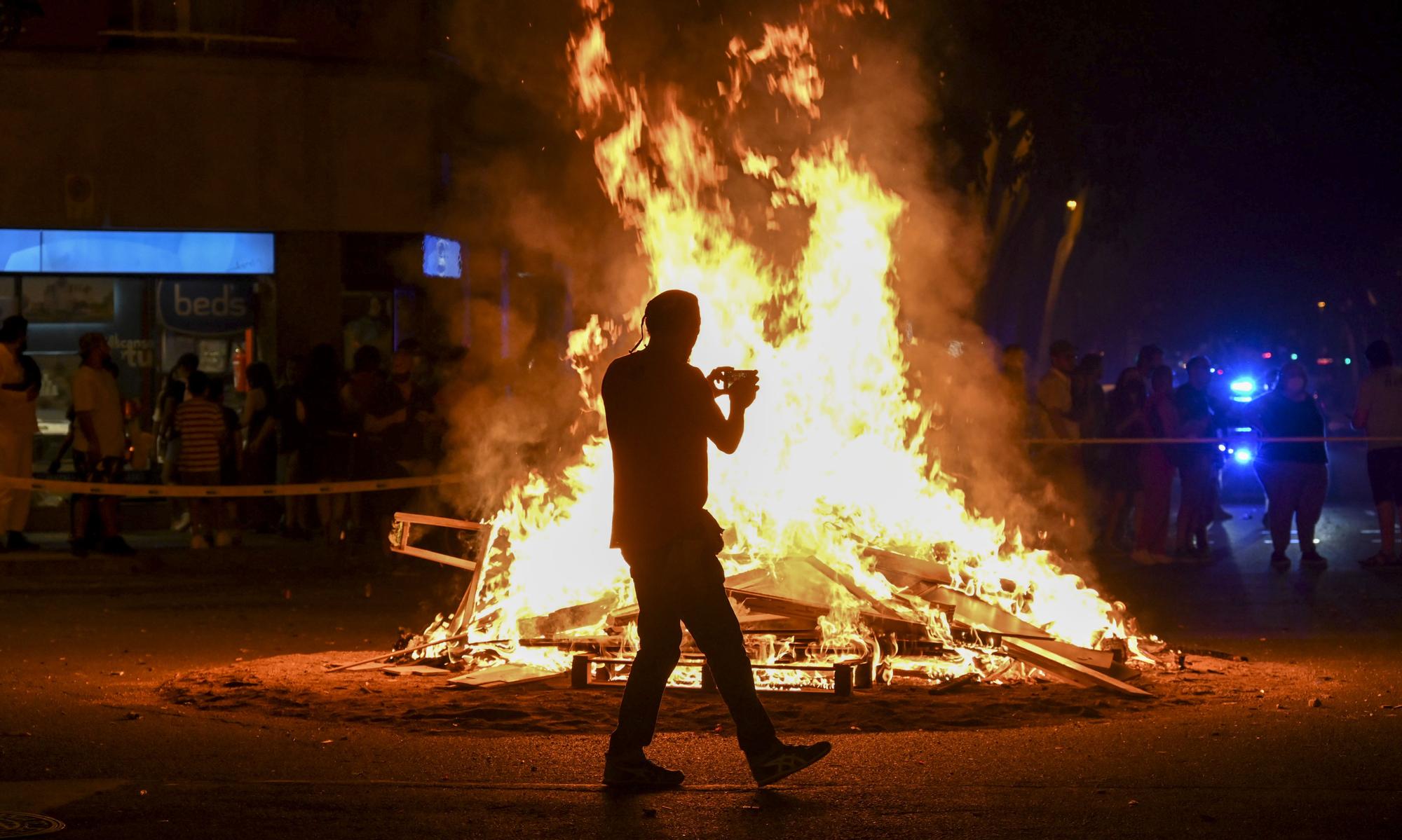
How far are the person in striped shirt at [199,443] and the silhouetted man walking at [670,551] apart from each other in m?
9.99

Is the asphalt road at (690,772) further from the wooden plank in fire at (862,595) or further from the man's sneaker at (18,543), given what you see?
the man's sneaker at (18,543)

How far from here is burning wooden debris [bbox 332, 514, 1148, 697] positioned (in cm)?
808

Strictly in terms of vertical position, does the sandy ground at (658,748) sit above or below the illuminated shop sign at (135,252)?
below

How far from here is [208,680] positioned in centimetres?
829

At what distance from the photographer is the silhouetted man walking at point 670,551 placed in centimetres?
599

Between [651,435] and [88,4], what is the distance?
13.9m

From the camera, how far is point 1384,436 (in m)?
14.2

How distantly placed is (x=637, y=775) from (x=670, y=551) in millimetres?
806

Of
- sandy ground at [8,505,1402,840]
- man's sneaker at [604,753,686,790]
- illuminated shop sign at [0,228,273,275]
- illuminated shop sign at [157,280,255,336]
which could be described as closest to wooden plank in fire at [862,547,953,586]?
sandy ground at [8,505,1402,840]

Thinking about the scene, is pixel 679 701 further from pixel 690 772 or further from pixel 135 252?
pixel 135 252

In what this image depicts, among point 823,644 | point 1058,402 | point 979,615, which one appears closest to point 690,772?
point 823,644

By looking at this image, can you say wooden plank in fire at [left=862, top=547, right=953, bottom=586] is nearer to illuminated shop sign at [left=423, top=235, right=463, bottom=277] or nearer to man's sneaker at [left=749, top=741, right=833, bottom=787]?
man's sneaker at [left=749, top=741, right=833, bottom=787]

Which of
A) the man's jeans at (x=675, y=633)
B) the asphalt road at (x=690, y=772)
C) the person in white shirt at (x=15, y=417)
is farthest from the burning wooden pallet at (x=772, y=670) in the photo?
the person in white shirt at (x=15, y=417)

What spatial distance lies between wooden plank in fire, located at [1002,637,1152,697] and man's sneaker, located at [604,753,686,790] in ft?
8.59
